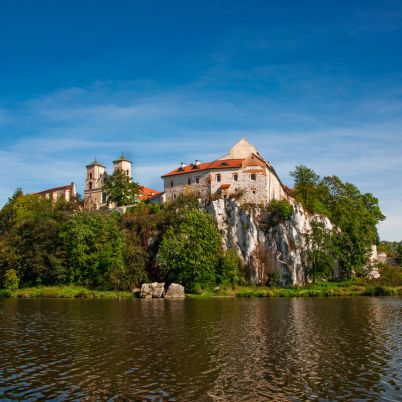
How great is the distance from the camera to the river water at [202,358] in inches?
662

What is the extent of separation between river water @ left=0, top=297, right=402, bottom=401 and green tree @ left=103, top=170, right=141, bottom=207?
57.5m

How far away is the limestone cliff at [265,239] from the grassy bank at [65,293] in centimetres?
2190

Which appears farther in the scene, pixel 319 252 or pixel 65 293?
pixel 319 252

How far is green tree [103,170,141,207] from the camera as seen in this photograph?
9488cm

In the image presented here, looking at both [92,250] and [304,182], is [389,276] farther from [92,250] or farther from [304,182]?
[92,250]

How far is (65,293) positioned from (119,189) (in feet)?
107

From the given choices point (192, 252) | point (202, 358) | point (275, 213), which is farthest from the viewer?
point (275, 213)

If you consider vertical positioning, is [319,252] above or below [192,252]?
below

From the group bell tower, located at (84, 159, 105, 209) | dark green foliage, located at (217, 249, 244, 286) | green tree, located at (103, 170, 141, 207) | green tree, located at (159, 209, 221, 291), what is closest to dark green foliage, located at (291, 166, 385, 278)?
dark green foliage, located at (217, 249, 244, 286)

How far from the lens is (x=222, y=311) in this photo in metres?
43.9

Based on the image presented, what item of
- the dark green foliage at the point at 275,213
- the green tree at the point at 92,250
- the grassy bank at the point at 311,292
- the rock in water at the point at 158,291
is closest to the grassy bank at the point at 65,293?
the green tree at the point at 92,250

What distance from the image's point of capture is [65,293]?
220ft

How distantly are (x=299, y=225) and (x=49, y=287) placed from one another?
43.8 meters

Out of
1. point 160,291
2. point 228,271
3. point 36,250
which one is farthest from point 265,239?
point 36,250
